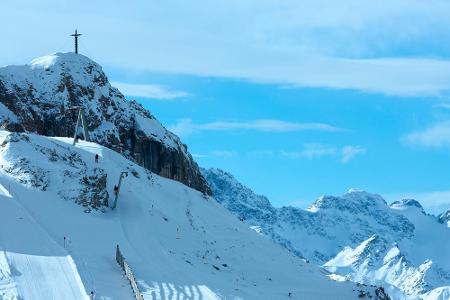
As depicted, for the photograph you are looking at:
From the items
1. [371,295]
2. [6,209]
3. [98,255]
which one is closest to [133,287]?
[98,255]

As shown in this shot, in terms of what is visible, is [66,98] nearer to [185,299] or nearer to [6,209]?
[6,209]

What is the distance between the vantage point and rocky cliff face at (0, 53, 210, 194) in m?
86.1

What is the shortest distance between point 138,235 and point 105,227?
240 centimetres

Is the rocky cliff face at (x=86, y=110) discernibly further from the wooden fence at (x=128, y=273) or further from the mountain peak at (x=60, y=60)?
the wooden fence at (x=128, y=273)

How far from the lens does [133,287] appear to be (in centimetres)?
3600

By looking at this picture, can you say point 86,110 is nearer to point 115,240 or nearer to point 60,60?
Answer: point 60,60

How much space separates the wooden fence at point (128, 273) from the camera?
3425 centimetres

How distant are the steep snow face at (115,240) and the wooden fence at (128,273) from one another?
1.17 ft

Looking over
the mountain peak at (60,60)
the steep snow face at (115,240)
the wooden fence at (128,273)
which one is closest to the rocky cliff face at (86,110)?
the mountain peak at (60,60)

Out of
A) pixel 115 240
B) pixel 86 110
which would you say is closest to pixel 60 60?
pixel 86 110

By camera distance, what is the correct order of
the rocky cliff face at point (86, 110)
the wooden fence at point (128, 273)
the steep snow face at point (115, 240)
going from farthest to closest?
the rocky cliff face at point (86, 110) → the steep snow face at point (115, 240) → the wooden fence at point (128, 273)

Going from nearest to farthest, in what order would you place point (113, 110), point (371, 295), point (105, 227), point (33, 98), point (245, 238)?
point (105, 227), point (371, 295), point (245, 238), point (33, 98), point (113, 110)

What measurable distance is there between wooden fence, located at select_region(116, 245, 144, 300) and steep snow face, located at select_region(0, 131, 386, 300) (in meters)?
0.36

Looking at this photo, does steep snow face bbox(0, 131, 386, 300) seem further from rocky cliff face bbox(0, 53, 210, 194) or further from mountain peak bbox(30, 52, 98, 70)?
mountain peak bbox(30, 52, 98, 70)
